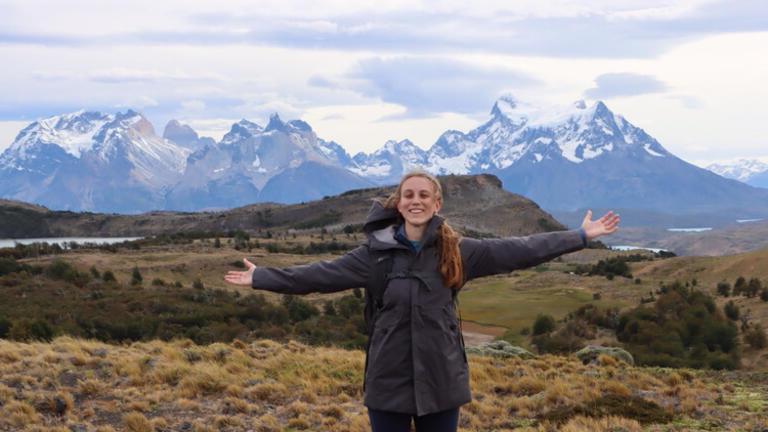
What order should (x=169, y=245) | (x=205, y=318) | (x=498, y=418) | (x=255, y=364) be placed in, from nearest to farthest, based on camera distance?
1. (x=498, y=418)
2. (x=255, y=364)
3. (x=205, y=318)
4. (x=169, y=245)

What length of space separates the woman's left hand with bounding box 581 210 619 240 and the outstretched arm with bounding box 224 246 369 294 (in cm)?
169

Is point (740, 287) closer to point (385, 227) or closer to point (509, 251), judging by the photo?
point (509, 251)

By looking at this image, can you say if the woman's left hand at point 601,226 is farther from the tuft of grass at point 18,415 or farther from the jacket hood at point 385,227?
the tuft of grass at point 18,415

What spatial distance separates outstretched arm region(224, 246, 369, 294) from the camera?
18.5 feet

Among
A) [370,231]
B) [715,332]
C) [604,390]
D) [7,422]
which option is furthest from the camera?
[715,332]

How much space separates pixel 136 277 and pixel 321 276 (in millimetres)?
43560

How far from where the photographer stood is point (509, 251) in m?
5.74

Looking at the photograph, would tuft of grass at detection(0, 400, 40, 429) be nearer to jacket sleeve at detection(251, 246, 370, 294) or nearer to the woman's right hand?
the woman's right hand

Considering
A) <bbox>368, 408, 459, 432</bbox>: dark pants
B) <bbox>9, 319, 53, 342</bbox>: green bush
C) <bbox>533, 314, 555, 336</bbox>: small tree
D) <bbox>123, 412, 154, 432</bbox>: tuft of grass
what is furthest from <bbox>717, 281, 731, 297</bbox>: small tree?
<bbox>368, 408, 459, 432</bbox>: dark pants

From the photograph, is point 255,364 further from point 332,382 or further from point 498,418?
point 498,418

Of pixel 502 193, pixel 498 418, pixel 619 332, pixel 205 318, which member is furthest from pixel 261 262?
pixel 502 193

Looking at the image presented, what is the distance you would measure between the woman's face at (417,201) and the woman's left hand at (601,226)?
122 cm

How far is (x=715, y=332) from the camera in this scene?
90.8 feet

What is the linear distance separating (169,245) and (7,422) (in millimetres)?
62664
